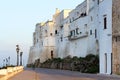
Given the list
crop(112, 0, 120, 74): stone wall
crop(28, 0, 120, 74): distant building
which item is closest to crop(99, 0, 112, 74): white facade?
crop(28, 0, 120, 74): distant building

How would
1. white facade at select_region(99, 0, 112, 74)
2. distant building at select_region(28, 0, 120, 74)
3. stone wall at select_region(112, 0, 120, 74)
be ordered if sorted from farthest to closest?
white facade at select_region(99, 0, 112, 74), distant building at select_region(28, 0, 120, 74), stone wall at select_region(112, 0, 120, 74)

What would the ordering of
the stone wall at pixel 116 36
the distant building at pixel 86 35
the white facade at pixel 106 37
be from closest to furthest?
1. the stone wall at pixel 116 36
2. the distant building at pixel 86 35
3. the white facade at pixel 106 37

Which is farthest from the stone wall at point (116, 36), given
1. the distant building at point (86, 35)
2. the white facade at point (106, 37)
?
the white facade at point (106, 37)

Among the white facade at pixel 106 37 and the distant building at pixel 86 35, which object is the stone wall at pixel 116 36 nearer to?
the distant building at pixel 86 35

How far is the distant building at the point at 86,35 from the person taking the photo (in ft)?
146

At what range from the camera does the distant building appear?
1754 inches

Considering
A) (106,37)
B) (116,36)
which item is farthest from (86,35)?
(116,36)

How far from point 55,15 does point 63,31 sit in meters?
23.5

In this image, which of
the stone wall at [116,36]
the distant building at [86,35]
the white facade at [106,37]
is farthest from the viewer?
the white facade at [106,37]

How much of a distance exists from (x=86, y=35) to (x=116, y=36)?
25.9 metres

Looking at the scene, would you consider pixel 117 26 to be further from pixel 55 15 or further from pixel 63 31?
pixel 55 15

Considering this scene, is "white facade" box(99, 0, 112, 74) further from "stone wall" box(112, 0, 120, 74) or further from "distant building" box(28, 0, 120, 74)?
"stone wall" box(112, 0, 120, 74)

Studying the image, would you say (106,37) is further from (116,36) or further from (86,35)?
(86,35)

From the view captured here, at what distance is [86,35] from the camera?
229 feet
